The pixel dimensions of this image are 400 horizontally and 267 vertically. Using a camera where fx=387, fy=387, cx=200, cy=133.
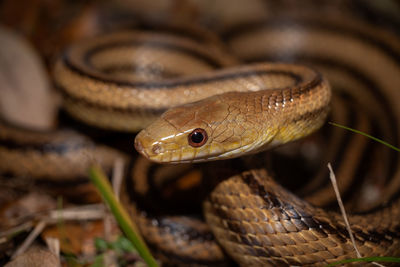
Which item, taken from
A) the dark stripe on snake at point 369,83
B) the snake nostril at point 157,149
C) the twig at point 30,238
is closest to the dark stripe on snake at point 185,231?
the snake nostril at point 157,149

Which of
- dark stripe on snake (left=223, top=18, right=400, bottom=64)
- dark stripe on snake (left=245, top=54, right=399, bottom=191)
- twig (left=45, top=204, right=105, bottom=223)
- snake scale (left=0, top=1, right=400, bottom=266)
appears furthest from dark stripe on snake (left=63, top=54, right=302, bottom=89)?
dark stripe on snake (left=223, top=18, right=400, bottom=64)

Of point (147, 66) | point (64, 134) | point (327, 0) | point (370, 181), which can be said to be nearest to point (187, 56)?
point (147, 66)

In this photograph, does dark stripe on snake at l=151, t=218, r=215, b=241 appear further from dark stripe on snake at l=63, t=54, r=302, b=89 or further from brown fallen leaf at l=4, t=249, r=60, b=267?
dark stripe on snake at l=63, t=54, r=302, b=89

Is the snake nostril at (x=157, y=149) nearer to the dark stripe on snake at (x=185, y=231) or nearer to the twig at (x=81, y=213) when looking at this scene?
the dark stripe on snake at (x=185, y=231)

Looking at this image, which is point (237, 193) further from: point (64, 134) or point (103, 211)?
point (64, 134)

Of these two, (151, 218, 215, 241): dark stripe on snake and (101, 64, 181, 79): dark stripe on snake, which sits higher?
(101, 64, 181, 79): dark stripe on snake

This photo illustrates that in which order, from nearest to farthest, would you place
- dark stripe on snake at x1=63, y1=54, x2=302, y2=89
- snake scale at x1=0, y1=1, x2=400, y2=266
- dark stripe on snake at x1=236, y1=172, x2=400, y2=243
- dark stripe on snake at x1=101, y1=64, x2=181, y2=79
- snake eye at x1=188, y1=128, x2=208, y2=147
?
dark stripe on snake at x1=236, y1=172, x2=400, y2=243 < snake scale at x1=0, y1=1, x2=400, y2=266 < snake eye at x1=188, y1=128, x2=208, y2=147 < dark stripe on snake at x1=63, y1=54, x2=302, y2=89 < dark stripe on snake at x1=101, y1=64, x2=181, y2=79
